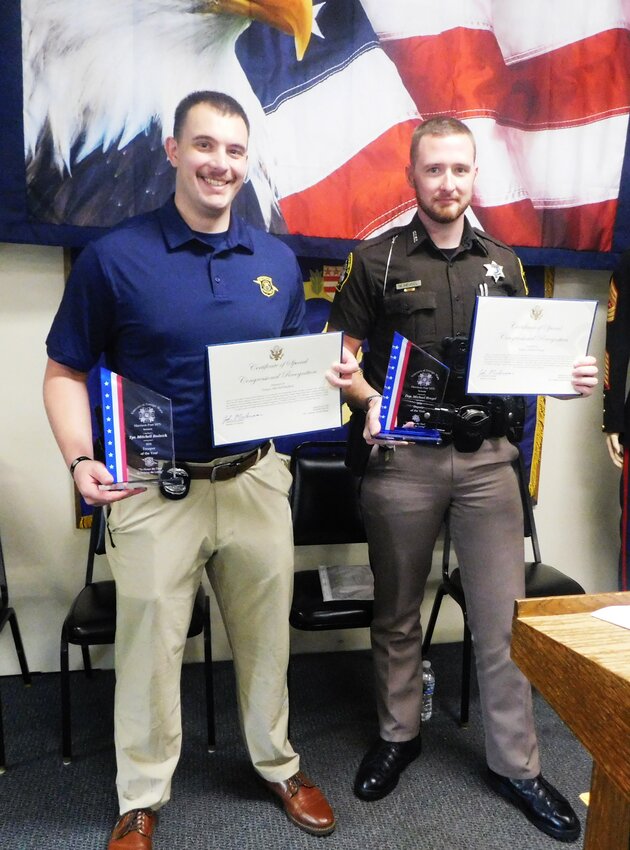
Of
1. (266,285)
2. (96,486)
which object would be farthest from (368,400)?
(96,486)

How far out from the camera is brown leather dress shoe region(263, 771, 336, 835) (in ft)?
6.20

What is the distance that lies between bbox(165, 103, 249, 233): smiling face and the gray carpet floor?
1.65 m

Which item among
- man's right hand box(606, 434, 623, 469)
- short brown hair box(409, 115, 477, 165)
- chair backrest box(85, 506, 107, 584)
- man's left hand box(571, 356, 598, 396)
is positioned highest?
short brown hair box(409, 115, 477, 165)

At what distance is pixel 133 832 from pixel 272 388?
1209 millimetres

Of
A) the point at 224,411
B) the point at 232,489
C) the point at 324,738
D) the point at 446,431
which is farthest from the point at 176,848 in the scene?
the point at 446,431

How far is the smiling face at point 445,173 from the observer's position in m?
1.85

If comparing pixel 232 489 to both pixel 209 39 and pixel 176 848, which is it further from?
pixel 209 39

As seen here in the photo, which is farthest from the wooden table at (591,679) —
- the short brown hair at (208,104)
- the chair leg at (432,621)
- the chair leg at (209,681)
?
the chair leg at (432,621)

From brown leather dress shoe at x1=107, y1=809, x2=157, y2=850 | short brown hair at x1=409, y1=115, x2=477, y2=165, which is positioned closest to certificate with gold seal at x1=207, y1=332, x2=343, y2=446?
short brown hair at x1=409, y1=115, x2=477, y2=165

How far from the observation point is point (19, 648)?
2551mm

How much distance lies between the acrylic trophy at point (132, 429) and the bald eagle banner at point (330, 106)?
0.99m

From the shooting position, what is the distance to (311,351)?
5.53 feet

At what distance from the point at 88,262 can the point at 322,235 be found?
107 cm

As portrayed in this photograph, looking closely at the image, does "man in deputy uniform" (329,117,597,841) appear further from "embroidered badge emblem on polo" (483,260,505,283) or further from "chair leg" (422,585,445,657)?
"chair leg" (422,585,445,657)
